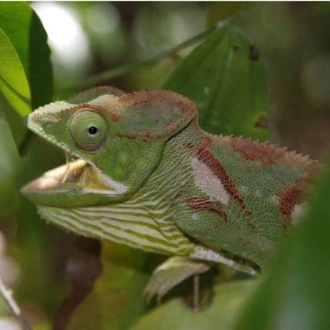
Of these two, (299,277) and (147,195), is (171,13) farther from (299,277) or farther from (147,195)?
(299,277)

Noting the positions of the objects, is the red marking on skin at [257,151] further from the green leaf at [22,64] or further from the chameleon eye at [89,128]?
the green leaf at [22,64]

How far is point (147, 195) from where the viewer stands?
3.54ft

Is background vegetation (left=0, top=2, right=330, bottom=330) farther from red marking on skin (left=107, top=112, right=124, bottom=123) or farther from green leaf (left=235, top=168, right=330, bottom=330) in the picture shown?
red marking on skin (left=107, top=112, right=124, bottom=123)

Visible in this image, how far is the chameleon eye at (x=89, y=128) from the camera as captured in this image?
1.00 metres

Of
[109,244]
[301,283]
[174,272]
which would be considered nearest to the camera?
[301,283]

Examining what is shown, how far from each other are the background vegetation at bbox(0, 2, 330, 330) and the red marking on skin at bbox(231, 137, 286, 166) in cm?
22

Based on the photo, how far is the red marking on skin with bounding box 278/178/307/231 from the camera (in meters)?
1.05

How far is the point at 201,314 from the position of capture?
4.14ft

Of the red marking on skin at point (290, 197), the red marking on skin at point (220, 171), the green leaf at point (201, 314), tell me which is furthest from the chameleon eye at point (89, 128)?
the green leaf at point (201, 314)

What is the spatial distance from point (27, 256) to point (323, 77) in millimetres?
1596

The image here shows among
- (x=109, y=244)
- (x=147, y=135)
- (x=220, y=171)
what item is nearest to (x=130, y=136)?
(x=147, y=135)

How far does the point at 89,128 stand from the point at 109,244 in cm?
39

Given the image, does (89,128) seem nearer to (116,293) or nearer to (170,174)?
(170,174)

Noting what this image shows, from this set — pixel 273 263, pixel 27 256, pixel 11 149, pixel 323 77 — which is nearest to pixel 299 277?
pixel 273 263
